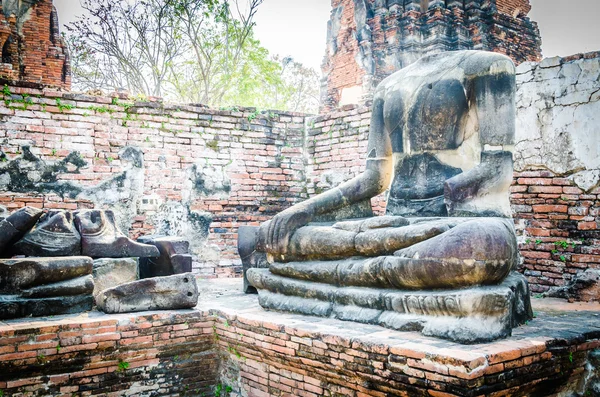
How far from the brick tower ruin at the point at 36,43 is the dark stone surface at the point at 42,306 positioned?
9281 millimetres

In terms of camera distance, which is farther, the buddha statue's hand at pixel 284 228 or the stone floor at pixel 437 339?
the buddha statue's hand at pixel 284 228

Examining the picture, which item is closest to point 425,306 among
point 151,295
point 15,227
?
point 151,295

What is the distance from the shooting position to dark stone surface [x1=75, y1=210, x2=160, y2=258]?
4.69 m

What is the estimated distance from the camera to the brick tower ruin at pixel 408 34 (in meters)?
11.2

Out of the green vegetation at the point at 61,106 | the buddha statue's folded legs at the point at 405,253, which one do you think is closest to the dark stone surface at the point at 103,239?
the buddha statue's folded legs at the point at 405,253

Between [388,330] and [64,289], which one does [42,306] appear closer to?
[64,289]

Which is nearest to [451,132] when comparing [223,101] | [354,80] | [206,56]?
[354,80]

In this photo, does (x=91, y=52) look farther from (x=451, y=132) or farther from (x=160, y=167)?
(x=451, y=132)

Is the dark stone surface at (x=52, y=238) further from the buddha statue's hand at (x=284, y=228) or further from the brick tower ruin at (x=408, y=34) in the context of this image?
the brick tower ruin at (x=408, y=34)

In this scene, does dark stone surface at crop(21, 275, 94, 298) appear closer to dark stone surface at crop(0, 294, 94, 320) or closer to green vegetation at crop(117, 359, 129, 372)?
dark stone surface at crop(0, 294, 94, 320)

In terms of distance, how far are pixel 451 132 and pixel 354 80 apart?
8.83 m

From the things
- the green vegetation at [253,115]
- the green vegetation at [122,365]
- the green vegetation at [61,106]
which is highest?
the green vegetation at [253,115]

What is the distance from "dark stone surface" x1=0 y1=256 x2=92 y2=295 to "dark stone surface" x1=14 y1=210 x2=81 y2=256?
0.21m

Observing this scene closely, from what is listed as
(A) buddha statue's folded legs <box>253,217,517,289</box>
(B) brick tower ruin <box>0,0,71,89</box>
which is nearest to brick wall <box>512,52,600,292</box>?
(A) buddha statue's folded legs <box>253,217,517,289</box>
